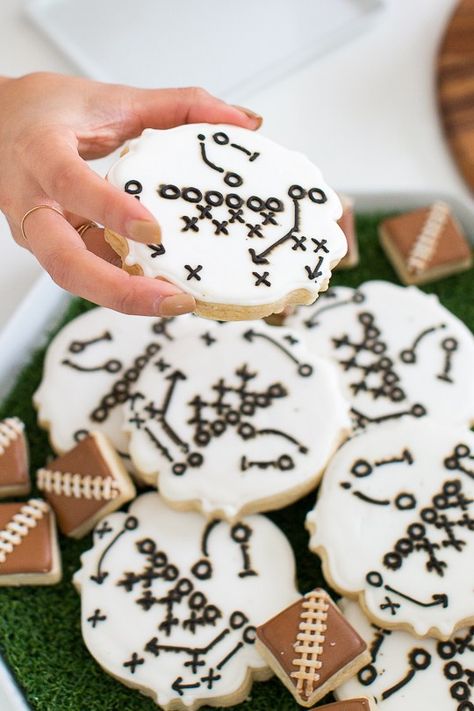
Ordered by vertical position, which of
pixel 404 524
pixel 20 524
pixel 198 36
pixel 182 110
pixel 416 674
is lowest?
pixel 416 674

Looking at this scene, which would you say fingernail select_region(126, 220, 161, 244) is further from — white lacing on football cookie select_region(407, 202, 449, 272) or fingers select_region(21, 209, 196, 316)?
white lacing on football cookie select_region(407, 202, 449, 272)

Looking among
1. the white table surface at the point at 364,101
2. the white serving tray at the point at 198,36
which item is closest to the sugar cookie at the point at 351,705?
the white table surface at the point at 364,101

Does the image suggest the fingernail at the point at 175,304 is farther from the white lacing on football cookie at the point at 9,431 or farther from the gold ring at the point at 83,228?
the white lacing on football cookie at the point at 9,431

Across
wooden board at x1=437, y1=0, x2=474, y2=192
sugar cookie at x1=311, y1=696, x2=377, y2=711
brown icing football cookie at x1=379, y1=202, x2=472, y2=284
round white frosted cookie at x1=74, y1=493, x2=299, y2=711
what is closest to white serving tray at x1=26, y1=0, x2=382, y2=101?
wooden board at x1=437, y1=0, x2=474, y2=192

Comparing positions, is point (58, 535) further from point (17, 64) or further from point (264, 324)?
point (17, 64)

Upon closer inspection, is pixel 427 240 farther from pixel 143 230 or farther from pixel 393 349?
pixel 143 230

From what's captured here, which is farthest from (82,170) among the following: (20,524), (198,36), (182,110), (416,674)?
(198,36)
